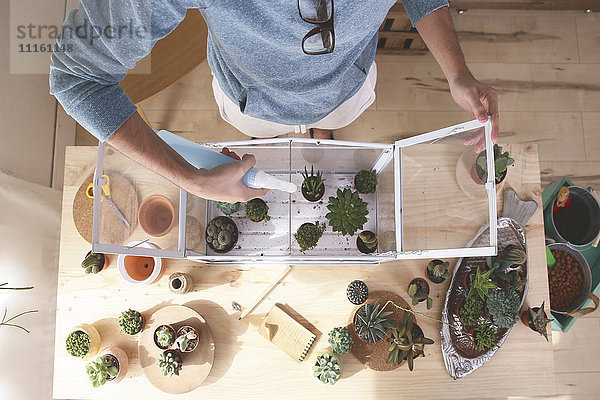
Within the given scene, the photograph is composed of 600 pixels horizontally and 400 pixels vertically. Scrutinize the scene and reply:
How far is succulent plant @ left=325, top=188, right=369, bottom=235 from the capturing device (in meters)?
1.31

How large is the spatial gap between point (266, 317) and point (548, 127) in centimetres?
186

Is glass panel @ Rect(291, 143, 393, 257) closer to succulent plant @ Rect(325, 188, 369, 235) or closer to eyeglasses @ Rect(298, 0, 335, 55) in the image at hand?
succulent plant @ Rect(325, 188, 369, 235)

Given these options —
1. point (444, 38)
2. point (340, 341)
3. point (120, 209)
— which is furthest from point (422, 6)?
point (340, 341)

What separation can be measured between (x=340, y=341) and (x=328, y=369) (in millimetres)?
98

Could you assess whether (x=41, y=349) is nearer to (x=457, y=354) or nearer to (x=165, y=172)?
(x=165, y=172)

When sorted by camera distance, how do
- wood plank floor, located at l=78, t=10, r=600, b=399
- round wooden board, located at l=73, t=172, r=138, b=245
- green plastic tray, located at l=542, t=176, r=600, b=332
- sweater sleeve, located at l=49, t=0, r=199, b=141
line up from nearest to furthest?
sweater sleeve, located at l=49, t=0, r=199, b=141, round wooden board, located at l=73, t=172, r=138, b=245, green plastic tray, located at l=542, t=176, r=600, b=332, wood plank floor, located at l=78, t=10, r=600, b=399

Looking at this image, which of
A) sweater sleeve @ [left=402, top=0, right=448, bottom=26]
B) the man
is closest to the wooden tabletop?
the man

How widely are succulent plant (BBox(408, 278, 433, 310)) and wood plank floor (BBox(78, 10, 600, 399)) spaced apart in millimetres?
930

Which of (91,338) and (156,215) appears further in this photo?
(91,338)

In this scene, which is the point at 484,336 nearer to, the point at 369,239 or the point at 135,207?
the point at 369,239

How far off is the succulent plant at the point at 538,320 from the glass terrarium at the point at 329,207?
52 cm

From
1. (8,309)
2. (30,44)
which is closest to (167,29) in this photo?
(8,309)

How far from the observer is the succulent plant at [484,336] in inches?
51.8

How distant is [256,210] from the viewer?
1316mm
